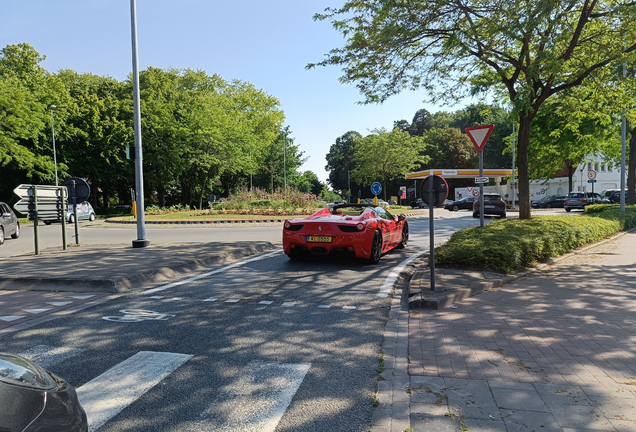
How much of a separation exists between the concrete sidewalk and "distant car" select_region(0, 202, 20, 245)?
1591 centimetres

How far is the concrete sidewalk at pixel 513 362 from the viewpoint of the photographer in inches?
117

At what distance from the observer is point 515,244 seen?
8.95 meters

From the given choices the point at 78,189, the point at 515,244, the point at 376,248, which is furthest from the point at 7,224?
the point at 515,244

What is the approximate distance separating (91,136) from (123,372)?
41380 mm

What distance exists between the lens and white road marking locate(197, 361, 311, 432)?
2.92 meters

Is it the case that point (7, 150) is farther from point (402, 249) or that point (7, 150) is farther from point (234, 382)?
point (234, 382)

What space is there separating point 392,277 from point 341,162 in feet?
293

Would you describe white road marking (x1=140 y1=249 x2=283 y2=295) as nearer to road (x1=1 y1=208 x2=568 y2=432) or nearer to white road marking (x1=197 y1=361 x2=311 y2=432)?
road (x1=1 y1=208 x2=568 y2=432)

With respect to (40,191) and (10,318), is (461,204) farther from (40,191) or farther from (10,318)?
(10,318)

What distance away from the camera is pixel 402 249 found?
12.5 meters

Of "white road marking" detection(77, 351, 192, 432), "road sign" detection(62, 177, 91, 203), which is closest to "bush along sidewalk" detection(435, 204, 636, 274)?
"white road marking" detection(77, 351, 192, 432)

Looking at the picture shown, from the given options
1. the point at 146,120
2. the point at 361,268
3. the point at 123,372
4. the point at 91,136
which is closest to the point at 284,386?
the point at 123,372

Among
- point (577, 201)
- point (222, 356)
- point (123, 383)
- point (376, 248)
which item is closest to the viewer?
point (123, 383)

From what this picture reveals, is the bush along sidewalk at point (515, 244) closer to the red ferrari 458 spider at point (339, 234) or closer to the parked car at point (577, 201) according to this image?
the red ferrari 458 spider at point (339, 234)
